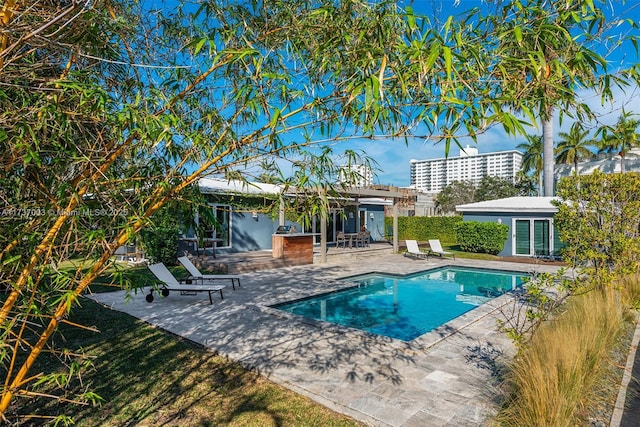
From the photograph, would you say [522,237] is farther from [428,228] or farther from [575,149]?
[575,149]

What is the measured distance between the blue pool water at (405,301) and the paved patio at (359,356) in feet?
3.37

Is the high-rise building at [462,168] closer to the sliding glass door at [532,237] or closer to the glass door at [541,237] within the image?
the sliding glass door at [532,237]

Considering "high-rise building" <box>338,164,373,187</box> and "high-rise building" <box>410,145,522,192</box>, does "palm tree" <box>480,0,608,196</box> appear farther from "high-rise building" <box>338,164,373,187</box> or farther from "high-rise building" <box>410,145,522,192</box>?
"high-rise building" <box>410,145,522,192</box>

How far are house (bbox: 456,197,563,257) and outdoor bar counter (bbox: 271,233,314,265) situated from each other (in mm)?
9833

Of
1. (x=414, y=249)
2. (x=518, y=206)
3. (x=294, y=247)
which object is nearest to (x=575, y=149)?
(x=518, y=206)

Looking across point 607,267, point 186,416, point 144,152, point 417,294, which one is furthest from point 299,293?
point 144,152

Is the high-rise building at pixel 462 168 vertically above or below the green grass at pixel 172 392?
above

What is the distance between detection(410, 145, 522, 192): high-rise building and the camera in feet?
340

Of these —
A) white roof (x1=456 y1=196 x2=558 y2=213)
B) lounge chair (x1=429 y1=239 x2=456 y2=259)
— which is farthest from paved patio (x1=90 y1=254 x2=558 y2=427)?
white roof (x1=456 y1=196 x2=558 y2=213)

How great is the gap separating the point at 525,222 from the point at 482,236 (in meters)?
2.19

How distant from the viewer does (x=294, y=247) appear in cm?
1603

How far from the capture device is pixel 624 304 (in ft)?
23.9

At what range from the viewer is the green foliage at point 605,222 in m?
7.50

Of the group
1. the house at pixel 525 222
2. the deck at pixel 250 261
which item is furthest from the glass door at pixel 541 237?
the deck at pixel 250 261
